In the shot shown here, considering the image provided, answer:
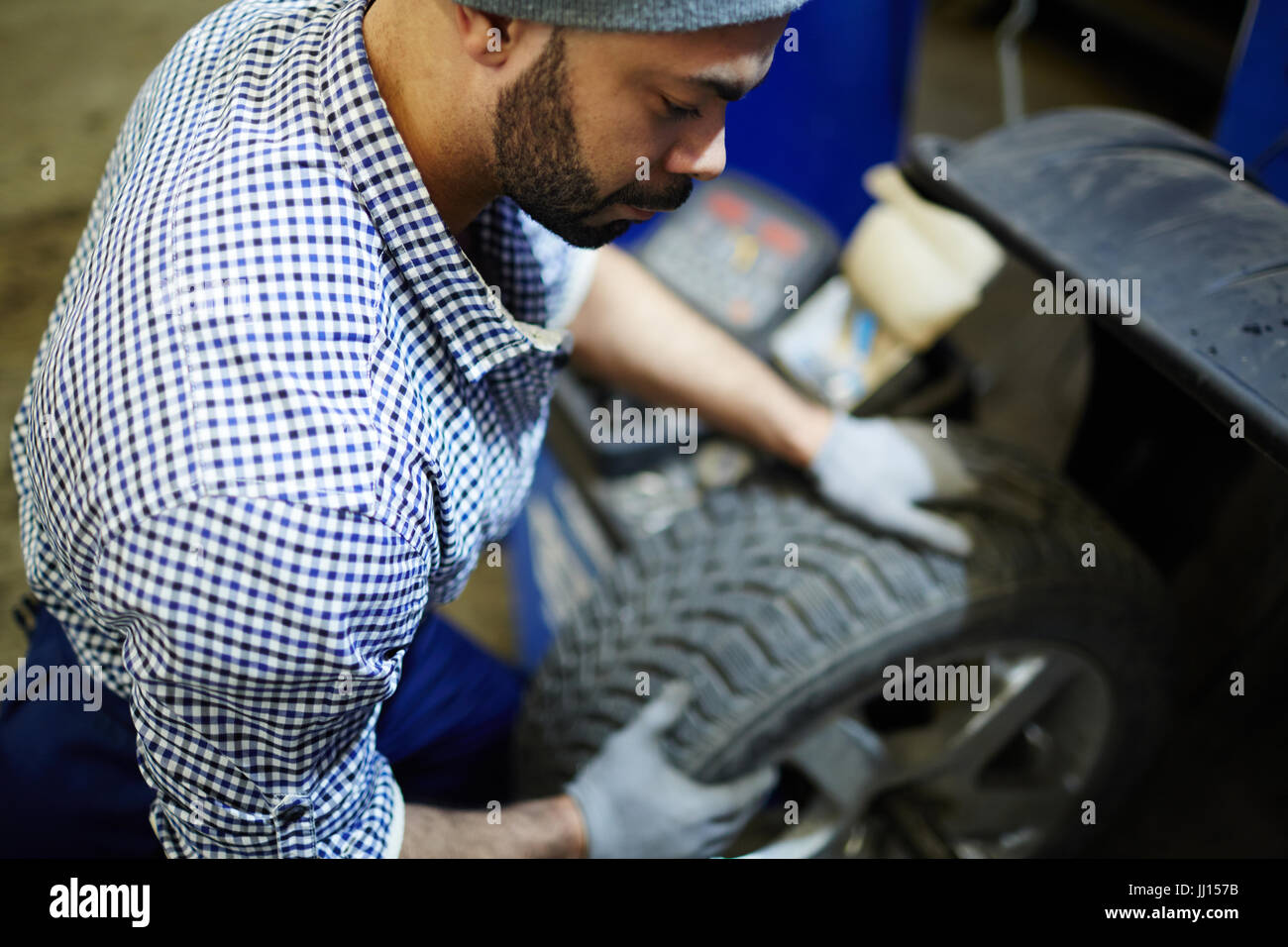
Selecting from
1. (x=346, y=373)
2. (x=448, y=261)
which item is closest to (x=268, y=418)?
(x=346, y=373)

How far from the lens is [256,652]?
591 mm

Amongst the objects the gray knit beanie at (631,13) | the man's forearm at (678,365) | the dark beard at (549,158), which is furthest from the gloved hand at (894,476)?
the gray knit beanie at (631,13)

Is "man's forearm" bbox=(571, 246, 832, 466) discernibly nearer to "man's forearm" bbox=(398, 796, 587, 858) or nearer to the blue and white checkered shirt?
the blue and white checkered shirt

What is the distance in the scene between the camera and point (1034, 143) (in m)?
0.90

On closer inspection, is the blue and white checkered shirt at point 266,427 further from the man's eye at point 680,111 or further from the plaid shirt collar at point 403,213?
the man's eye at point 680,111

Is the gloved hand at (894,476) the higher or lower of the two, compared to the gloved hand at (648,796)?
higher

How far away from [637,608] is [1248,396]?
1.90ft

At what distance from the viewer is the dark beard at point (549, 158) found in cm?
63

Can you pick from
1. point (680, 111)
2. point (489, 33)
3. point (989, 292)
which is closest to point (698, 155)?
point (680, 111)

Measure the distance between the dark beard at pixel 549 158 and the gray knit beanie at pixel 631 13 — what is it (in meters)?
0.02

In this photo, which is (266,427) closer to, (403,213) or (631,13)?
(403,213)
